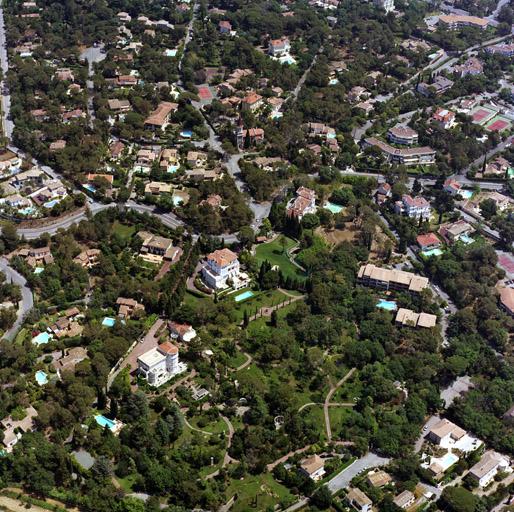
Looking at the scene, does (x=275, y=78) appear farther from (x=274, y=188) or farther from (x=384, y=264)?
(x=384, y=264)

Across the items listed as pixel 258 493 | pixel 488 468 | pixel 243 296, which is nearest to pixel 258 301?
pixel 243 296

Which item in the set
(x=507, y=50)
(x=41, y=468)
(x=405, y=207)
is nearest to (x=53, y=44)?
(x=405, y=207)

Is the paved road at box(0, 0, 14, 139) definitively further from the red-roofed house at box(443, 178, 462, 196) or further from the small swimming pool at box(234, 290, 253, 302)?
the red-roofed house at box(443, 178, 462, 196)

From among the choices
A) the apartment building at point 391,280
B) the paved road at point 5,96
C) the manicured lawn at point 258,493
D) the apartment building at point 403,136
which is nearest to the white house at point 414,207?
the apartment building at point 391,280

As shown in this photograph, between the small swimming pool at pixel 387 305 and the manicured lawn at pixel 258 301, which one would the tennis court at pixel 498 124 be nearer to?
the small swimming pool at pixel 387 305

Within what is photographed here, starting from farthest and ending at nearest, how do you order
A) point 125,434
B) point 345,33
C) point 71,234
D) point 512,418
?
point 345,33
point 71,234
point 512,418
point 125,434

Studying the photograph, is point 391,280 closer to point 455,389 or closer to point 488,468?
point 455,389

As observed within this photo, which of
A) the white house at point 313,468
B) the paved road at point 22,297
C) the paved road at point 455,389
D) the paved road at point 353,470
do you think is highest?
the white house at point 313,468

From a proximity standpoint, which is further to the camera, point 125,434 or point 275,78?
point 275,78
